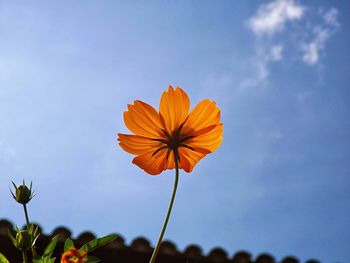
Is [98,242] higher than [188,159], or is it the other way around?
[188,159]

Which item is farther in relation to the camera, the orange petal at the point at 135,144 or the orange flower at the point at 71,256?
the orange petal at the point at 135,144

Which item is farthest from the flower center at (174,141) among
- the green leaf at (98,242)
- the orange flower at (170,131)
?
the green leaf at (98,242)

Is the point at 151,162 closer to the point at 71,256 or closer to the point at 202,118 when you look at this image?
the point at 202,118

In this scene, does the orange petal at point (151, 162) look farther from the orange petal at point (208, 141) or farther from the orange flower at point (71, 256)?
the orange flower at point (71, 256)

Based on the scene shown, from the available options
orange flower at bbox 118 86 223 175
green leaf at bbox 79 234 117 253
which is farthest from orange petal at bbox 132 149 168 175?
green leaf at bbox 79 234 117 253

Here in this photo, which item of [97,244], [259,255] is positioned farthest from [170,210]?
[259,255]

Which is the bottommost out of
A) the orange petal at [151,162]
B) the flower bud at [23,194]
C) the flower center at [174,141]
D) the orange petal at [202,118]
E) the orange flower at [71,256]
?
the orange flower at [71,256]

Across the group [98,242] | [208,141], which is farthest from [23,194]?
[208,141]
